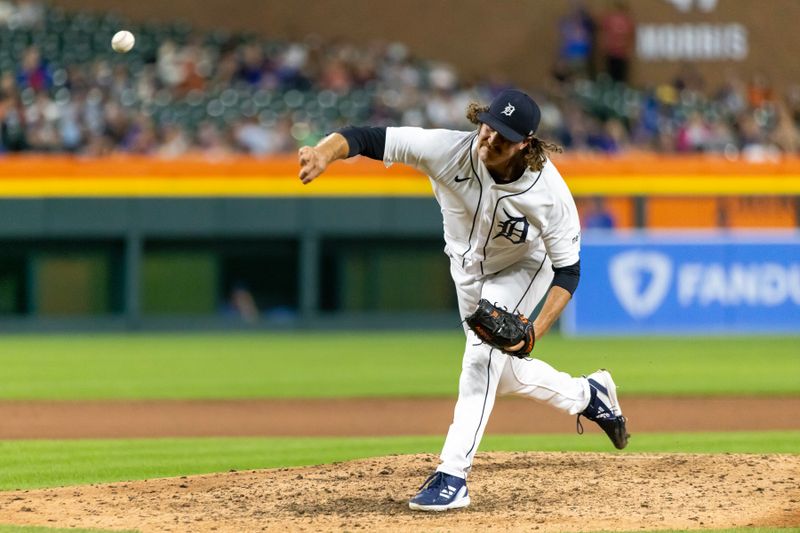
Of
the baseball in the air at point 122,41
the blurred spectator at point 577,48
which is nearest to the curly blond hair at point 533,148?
the baseball in the air at point 122,41

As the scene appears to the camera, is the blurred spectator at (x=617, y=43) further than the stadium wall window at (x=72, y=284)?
Yes

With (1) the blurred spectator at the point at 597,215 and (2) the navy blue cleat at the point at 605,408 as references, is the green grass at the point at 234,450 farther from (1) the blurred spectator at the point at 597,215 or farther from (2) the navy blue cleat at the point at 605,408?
(1) the blurred spectator at the point at 597,215

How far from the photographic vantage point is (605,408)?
246 inches

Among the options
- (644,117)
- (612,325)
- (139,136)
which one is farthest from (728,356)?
(139,136)

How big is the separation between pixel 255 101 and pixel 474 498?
481 inches

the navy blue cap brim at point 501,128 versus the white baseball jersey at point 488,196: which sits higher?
the navy blue cap brim at point 501,128

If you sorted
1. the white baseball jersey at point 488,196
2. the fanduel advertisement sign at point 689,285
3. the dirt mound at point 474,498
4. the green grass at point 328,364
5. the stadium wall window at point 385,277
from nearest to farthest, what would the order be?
the dirt mound at point 474,498 → the white baseball jersey at point 488,196 → the green grass at point 328,364 → the fanduel advertisement sign at point 689,285 → the stadium wall window at point 385,277

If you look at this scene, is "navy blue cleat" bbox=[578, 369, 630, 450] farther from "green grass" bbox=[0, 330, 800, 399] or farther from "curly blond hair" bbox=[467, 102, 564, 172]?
"green grass" bbox=[0, 330, 800, 399]

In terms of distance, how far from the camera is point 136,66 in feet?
56.7

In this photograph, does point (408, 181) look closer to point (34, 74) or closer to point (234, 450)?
point (34, 74)

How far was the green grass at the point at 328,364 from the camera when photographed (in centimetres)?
1136

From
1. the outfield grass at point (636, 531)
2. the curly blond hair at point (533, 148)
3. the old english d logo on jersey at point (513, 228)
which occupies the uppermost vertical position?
the curly blond hair at point (533, 148)

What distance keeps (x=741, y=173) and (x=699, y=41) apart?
4994mm

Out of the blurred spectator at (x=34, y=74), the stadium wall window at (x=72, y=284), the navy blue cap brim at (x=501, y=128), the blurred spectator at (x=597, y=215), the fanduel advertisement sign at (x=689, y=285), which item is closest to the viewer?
the navy blue cap brim at (x=501, y=128)
